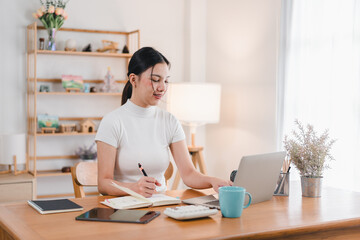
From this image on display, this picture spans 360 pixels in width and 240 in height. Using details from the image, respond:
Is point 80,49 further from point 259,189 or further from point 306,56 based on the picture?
point 259,189

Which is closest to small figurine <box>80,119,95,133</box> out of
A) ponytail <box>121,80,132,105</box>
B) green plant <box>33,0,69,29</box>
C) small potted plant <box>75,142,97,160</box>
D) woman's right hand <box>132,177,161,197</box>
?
small potted plant <box>75,142,97,160</box>

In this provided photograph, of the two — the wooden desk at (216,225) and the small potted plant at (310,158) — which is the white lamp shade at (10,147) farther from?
the small potted plant at (310,158)

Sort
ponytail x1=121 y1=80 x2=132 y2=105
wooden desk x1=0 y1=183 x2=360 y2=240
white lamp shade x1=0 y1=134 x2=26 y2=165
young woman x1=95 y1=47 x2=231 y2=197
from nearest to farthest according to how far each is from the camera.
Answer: wooden desk x1=0 y1=183 x2=360 y2=240
young woman x1=95 y1=47 x2=231 y2=197
ponytail x1=121 y1=80 x2=132 y2=105
white lamp shade x1=0 y1=134 x2=26 y2=165

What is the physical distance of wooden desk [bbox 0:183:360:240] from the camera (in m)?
1.41

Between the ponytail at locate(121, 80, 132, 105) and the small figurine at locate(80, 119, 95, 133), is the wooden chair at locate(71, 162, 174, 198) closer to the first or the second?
the ponytail at locate(121, 80, 132, 105)

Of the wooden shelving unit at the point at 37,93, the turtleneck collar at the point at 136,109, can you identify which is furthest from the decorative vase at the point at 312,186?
the wooden shelving unit at the point at 37,93

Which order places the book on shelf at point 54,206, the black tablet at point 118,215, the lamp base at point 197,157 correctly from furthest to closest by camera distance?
1. the lamp base at point 197,157
2. the book on shelf at point 54,206
3. the black tablet at point 118,215

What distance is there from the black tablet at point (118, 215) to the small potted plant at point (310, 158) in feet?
2.46

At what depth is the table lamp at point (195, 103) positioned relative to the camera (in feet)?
13.5

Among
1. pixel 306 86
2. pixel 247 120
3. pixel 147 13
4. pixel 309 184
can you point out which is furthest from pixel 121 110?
pixel 147 13

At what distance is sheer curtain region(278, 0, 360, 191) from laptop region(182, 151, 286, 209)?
4.81 feet

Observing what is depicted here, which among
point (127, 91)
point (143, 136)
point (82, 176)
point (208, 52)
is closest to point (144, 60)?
point (127, 91)

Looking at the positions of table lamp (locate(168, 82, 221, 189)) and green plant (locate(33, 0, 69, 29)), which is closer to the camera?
green plant (locate(33, 0, 69, 29))

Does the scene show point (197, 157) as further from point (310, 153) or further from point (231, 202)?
point (231, 202)
